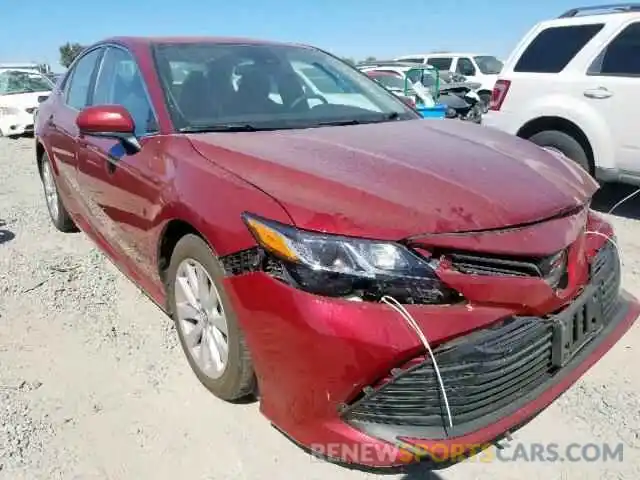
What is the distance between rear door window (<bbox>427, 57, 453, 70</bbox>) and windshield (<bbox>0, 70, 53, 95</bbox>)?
10.7 m

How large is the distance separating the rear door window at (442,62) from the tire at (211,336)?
16396mm

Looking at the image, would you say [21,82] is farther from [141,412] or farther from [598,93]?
[141,412]

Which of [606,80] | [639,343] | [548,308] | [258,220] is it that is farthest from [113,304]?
[606,80]

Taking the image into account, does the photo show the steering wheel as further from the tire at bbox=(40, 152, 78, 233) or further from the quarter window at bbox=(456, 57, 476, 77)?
the quarter window at bbox=(456, 57, 476, 77)

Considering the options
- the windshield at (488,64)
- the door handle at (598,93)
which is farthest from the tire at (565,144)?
the windshield at (488,64)

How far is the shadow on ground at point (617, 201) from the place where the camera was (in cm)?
548

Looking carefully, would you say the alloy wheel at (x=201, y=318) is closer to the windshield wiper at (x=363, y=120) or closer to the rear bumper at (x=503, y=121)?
the windshield wiper at (x=363, y=120)

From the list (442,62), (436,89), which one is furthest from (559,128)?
(442,62)

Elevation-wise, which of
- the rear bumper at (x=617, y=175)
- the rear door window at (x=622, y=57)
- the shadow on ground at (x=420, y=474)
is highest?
the rear door window at (x=622, y=57)

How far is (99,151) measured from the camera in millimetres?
3260

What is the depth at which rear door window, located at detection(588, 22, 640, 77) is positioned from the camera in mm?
5258

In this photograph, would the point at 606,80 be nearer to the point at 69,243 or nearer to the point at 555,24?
the point at 555,24

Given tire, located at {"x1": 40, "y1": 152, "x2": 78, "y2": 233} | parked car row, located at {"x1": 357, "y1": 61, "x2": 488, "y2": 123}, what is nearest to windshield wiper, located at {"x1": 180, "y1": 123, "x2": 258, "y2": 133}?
tire, located at {"x1": 40, "y1": 152, "x2": 78, "y2": 233}

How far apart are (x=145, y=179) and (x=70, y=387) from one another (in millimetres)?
992
